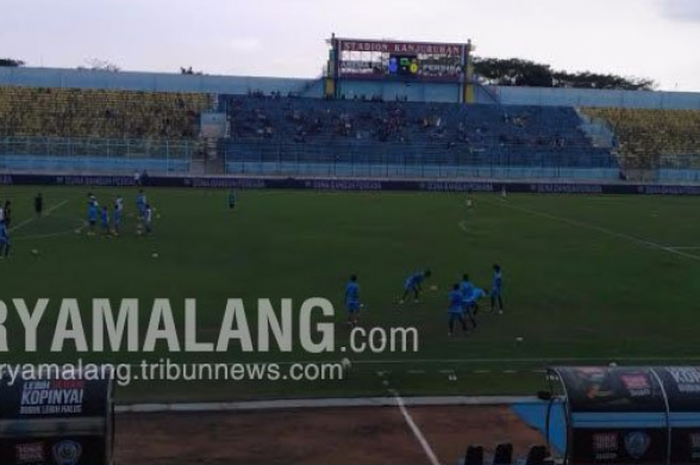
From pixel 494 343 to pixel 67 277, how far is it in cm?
1314

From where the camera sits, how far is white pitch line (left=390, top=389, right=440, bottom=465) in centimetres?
1348

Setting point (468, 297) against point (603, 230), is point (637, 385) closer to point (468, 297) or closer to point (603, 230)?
point (468, 297)

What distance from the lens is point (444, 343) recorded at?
20422 millimetres

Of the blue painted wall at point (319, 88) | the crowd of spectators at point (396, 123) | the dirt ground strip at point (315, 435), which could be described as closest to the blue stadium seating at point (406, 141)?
the crowd of spectators at point (396, 123)

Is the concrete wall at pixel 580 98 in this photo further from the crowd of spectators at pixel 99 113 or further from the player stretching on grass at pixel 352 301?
the player stretching on grass at pixel 352 301

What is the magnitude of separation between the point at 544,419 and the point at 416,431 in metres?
2.34

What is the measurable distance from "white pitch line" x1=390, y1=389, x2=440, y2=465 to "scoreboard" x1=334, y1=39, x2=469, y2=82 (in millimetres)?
70614

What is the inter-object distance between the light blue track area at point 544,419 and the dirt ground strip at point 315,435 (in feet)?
0.67

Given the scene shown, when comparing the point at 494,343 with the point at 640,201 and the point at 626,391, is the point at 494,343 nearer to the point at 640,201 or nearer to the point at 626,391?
the point at 626,391

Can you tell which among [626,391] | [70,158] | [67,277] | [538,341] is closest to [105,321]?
[67,277]

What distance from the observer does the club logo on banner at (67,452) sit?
9.50 m

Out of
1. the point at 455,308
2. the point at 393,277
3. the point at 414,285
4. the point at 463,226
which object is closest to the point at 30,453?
the point at 455,308

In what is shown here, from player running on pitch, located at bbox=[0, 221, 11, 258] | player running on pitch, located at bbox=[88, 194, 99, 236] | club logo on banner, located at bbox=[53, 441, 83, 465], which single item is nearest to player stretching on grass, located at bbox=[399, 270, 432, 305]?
player running on pitch, located at bbox=[0, 221, 11, 258]

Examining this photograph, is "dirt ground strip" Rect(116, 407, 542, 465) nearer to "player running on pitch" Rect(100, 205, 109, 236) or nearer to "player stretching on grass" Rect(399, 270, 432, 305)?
"player stretching on grass" Rect(399, 270, 432, 305)
